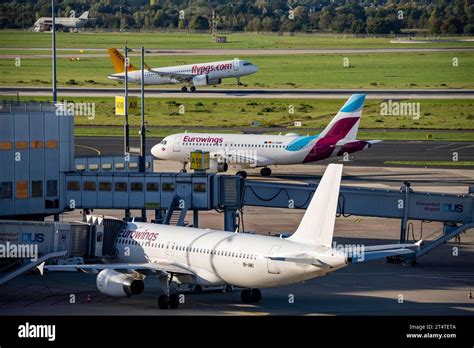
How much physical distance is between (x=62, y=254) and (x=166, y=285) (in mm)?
7082

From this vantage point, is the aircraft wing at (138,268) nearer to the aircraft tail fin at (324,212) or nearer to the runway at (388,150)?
the aircraft tail fin at (324,212)

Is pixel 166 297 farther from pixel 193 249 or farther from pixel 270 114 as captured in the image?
pixel 270 114

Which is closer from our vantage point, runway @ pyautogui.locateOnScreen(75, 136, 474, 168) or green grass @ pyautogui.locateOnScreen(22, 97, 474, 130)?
runway @ pyautogui.locateOnScreen(75, 136, 474, 168)

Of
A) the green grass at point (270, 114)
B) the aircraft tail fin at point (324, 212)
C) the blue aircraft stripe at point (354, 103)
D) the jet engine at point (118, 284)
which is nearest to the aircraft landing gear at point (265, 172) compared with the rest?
the blue aircraft stripe at point (354, 103)

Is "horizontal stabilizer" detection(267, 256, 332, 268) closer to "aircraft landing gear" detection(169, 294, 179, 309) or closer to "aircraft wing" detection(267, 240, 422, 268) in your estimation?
"aircraft wing" detection(267, 240, 422, 268)

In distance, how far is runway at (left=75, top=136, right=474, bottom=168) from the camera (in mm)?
123875

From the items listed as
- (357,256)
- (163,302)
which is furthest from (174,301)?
(357,256)

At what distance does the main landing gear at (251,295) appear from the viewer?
62969mm

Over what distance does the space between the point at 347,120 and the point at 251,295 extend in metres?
49.6

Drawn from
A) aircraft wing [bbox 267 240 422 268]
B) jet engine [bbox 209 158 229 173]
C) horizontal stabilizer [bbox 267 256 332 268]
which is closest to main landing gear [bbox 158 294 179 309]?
aircraft wing [bbox 267 240 422 268]

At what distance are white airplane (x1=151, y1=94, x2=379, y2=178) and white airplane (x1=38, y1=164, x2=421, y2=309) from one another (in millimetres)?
44629

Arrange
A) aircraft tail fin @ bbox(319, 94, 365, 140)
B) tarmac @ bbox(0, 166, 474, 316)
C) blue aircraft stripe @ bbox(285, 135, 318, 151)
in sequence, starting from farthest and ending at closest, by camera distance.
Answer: blue aircraft stripe @ bbox(285, 135, 318, 151) → aircraft tail fin @ bbox(319, 94, 365, 140) → tarmac @ bbox(0, 166, 474, 316)

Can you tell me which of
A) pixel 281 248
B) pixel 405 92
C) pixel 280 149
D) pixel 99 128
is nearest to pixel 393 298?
pixel 281 248

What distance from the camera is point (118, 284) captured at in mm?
61250
